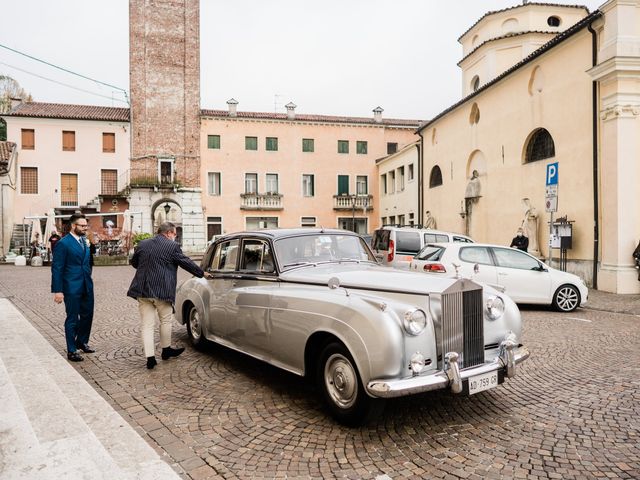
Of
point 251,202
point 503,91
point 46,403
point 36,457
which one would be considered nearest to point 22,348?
point 46,403

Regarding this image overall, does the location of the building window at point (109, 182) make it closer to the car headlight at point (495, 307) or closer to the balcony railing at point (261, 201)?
the balcony railing at point (261, 201)

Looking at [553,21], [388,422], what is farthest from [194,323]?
[553,21]

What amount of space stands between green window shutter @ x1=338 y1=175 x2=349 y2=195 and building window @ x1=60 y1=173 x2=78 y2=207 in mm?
21176

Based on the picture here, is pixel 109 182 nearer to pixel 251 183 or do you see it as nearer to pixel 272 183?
pixel 251 183

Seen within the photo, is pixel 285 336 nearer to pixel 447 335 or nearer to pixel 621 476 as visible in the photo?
pixel 447 335

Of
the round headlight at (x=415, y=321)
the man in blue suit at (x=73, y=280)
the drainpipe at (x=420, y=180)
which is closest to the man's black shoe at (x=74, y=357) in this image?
the man in blue suit at (x=73, y=280)

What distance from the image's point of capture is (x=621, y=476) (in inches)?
121

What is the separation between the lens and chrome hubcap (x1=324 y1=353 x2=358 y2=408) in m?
3.79

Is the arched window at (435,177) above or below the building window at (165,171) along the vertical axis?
below

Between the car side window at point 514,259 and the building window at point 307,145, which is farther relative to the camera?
the building window at point 307,145

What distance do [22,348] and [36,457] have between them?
147 inches

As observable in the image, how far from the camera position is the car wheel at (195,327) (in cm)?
632

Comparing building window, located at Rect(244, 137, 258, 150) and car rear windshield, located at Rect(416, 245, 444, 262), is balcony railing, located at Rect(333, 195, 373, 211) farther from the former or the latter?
car rear windshield, located at Rect(416, 245, 444, 262)

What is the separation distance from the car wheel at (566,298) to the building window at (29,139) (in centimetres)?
3783
